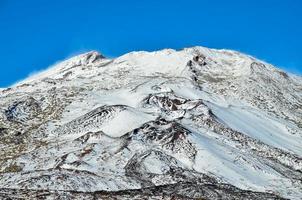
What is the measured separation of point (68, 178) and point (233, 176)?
77.5 ft

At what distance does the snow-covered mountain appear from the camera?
55812 mm

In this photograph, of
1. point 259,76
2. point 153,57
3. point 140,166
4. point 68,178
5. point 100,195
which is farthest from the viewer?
point 153,57

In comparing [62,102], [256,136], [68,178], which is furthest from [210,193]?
[62,102]

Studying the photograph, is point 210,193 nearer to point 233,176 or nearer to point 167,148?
point 233,176

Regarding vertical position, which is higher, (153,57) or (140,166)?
(153,57)

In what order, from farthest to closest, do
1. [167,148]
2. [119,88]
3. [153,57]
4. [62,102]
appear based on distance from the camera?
[153,57], [119,88], [62,102], [167,148]

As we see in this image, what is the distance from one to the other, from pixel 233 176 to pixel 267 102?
1797 inches

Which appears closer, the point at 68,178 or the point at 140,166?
the point at 68,178

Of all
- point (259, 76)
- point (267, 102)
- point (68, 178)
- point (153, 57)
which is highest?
point (153, 57)

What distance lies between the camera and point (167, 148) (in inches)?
3049

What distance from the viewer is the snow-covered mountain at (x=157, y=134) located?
183 feet

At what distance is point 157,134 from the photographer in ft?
265

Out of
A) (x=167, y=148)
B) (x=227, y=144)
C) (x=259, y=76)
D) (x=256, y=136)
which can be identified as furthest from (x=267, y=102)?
(x=167, y=148)

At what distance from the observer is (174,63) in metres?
134
